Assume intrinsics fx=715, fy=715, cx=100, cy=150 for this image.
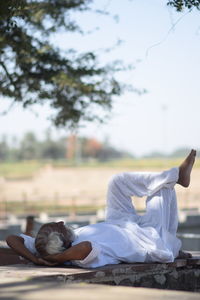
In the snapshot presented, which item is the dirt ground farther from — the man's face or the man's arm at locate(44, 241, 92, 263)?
the man's arm at locate(44, 241, 92, 263)

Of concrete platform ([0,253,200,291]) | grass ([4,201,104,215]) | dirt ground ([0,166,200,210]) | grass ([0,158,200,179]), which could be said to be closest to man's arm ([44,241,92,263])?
concrete platform ([0,253,200,291])

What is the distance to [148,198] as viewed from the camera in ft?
25.0

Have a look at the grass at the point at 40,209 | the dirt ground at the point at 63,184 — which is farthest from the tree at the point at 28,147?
the grass at the point at 40,209

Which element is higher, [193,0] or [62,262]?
[193,0]

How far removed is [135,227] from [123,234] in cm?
20

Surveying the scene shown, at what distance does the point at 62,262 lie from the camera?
22.4 feet

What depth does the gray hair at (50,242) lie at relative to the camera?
6734 mm

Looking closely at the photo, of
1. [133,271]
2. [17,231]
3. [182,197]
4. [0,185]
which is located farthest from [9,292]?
[0,185]

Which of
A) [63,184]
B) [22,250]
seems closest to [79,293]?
[22,250]

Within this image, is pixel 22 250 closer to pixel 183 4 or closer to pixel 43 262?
pixel 43 262

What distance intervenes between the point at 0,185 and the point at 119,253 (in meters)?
87.0

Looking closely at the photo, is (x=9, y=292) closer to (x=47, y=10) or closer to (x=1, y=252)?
(x=1, y=252)

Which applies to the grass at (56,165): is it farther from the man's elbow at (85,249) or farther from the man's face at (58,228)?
the man's elbow at (85,249)

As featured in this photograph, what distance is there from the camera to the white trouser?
746 centimetres
